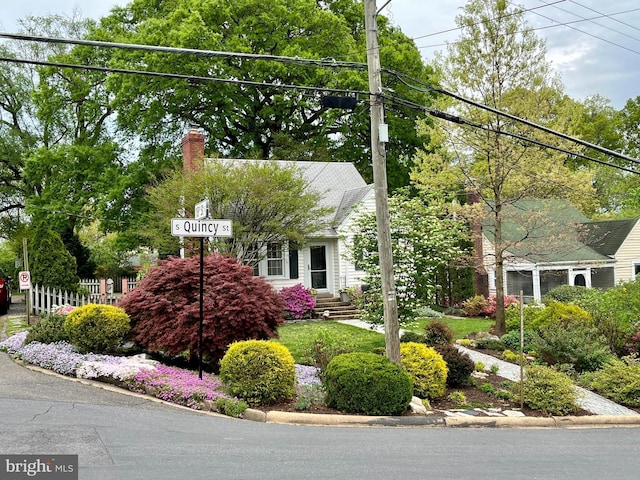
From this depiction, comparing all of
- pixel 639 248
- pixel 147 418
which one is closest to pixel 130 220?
pixel 147 418

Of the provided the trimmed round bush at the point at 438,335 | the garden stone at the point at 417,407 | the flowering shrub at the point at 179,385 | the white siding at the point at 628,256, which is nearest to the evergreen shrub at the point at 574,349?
the trimmed round bush at the point at 438,335

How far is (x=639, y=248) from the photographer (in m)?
28.1

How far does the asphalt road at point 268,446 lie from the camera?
21.2ft

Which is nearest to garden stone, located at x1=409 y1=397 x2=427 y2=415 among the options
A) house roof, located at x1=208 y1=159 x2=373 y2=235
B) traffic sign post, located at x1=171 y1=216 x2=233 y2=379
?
traffic sign post, located at x1=171 y1=216 x2=233 y2=379

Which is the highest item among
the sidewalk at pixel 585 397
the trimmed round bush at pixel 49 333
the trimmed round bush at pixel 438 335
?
the trimmed round bush at pixel 49 333

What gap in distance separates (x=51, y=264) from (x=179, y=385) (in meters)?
12.6

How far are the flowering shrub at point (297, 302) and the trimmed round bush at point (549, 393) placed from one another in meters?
11.7

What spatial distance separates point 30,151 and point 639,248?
3050cm

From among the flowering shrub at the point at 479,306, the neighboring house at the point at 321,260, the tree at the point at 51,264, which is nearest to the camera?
the tree at the point at 51,264

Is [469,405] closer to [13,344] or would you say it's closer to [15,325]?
[13,344]

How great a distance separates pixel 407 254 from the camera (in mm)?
14234

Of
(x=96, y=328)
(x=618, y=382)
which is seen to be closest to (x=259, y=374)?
(x=96, y=328)

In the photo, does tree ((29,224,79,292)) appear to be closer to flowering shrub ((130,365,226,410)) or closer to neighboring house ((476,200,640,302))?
flowering shrub ((130,365,226,410))

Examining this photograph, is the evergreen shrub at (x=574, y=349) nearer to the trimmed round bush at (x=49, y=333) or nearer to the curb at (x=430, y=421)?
the curb at (x=430, y=421)
